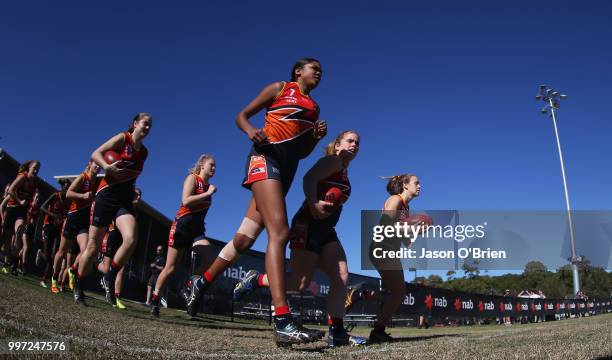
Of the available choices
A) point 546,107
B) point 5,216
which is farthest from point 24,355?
point 546,107

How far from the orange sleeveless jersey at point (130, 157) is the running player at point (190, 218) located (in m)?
1.05

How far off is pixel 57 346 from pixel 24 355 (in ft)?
0.88

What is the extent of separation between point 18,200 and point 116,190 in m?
5.49

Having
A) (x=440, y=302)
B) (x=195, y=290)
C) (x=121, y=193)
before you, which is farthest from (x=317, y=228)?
(x=440, y=302)

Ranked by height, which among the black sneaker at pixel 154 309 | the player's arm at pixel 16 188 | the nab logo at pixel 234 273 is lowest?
the black sneaker at pixel 154 309

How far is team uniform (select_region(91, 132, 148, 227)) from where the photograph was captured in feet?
19.0

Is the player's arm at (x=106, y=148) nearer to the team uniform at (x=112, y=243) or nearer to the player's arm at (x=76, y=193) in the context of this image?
the player's arm at (x=76, y=193)

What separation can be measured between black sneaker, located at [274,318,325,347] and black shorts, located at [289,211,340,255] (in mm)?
1427

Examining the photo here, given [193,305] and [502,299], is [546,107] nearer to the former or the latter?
[502,299]

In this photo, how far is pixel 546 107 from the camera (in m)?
45.8

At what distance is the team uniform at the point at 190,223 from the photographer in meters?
6.95

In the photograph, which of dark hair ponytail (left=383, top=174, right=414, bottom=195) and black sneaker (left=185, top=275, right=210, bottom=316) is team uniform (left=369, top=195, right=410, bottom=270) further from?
black sneaker (left=185, top=275, right=210, bottom=316)

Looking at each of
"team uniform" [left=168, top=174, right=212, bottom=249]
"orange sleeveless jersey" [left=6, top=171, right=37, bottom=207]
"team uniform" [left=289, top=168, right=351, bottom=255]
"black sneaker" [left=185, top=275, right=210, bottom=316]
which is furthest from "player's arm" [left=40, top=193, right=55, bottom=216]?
"team uniform" [left=289, top=168, right=351, bottom=255]

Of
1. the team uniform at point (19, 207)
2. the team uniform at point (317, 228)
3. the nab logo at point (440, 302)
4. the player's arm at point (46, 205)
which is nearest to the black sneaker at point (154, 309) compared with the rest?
the team uniform at point (317, 228)
